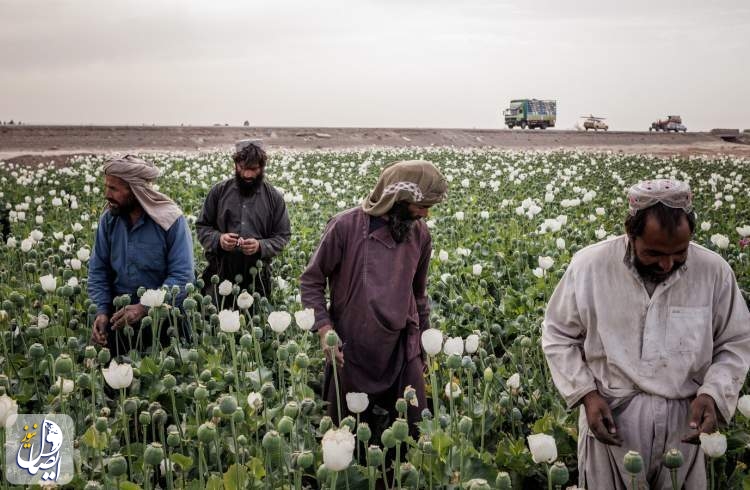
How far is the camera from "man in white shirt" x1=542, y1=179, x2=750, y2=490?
2.57 metres

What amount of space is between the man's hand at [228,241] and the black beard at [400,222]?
2.06 m

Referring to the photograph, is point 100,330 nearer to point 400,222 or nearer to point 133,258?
point 133,258

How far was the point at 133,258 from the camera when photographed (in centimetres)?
465

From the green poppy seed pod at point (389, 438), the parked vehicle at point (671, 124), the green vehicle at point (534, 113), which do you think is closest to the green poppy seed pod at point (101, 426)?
the green poppy seed pod at point (389, 438)

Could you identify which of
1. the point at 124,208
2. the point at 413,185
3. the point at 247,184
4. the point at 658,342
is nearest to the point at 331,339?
the point at 413,185

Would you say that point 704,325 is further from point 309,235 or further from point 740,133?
point 740,133

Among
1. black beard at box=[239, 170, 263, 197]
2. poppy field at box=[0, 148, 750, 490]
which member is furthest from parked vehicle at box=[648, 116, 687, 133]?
black beard at box=[239, 170, 263, 197]

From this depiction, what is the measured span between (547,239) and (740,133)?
1921 inches

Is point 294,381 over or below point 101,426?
below

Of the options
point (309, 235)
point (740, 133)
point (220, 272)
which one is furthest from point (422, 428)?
point (740, 133)

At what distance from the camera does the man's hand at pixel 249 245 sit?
17.6 ft

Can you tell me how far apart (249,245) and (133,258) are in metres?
0.98

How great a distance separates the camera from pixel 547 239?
8062 millimetres

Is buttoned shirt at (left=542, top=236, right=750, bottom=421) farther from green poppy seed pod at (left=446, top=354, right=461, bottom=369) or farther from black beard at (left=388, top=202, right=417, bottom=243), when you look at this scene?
black beard at (left=388, top=202, right=417, bottom=243)
